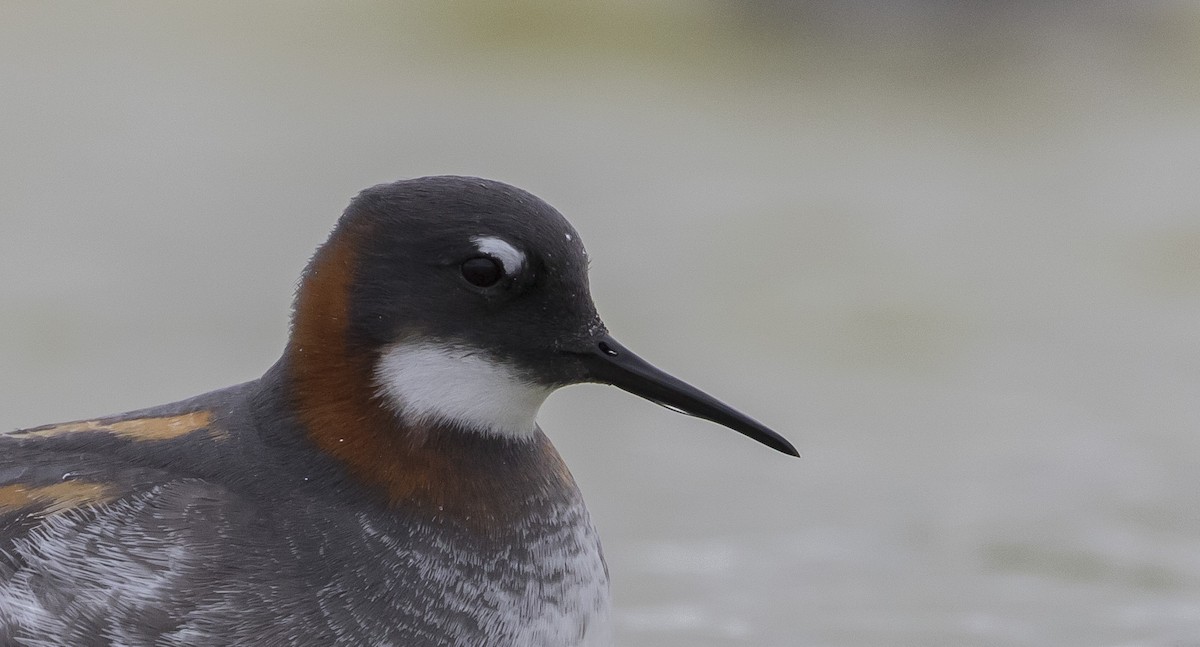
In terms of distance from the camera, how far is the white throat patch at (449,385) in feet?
11.2

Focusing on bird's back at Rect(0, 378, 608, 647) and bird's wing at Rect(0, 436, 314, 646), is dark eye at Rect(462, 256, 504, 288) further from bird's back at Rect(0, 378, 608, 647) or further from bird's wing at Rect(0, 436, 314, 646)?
bird's wing at Rect(0, 436, 314, 646)

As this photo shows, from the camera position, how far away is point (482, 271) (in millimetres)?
3375

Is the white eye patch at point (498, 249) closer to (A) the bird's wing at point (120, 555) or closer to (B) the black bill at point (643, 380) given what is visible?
(B) the black bill at point (643, 380)

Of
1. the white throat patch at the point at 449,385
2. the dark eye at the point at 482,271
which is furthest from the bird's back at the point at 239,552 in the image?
the dark eye at the point at 482,271

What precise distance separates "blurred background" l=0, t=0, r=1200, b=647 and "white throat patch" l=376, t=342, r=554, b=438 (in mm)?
1554

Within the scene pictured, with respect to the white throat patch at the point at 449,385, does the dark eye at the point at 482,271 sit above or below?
above

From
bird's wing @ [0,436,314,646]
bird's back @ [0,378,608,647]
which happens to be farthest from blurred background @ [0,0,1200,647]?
bird's wing @ [0,436,314,646]

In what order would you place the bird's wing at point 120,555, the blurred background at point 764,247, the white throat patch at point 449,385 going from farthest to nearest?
1. the blurred background at point 764,247
2. the white throat patch at point 449,385
3. the bird's wing at point 120,555

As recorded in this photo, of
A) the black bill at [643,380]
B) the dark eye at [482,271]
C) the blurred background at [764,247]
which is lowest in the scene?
the black bill at [643,380]

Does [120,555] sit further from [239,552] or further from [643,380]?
[643,380]

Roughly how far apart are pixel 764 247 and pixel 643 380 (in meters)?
4.19

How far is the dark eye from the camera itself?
11.0ft

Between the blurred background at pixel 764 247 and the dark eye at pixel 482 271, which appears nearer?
the dark eye at pixel 482 271

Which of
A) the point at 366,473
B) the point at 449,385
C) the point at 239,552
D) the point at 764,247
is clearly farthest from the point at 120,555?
the point at 764,247
